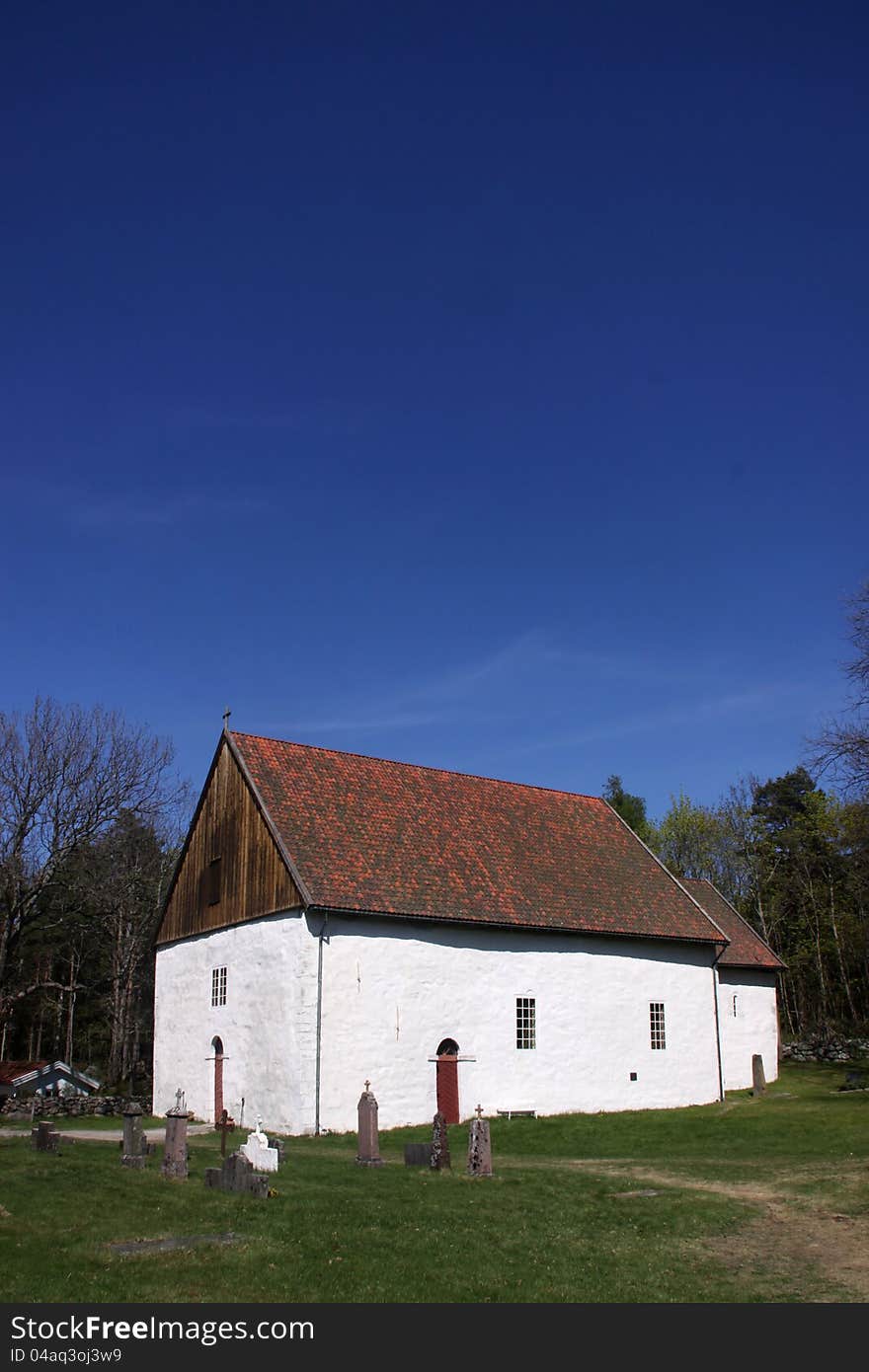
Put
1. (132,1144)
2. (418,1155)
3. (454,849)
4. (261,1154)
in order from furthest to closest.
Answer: (454,849), (418,1155), (132,1144), (261,1154)

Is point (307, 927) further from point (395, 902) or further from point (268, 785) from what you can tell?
point (268, 785)

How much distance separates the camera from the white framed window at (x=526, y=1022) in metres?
31.5

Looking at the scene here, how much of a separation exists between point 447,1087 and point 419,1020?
6.80ft

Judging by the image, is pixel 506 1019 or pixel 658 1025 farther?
pixel 658 1025

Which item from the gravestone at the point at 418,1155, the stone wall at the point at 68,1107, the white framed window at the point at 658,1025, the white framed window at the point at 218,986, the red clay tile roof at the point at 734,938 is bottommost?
the stone wall at the point at 68,1107

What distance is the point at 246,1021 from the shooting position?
2980 cm

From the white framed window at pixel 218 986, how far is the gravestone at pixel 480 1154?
14.3 metres

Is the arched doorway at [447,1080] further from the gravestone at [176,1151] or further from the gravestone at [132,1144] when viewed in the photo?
the gravestone at [176,1151]

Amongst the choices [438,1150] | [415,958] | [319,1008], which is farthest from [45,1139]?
[415,958]

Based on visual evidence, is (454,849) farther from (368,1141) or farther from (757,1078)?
(368,1141)

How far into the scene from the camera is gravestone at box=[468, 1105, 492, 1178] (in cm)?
1845

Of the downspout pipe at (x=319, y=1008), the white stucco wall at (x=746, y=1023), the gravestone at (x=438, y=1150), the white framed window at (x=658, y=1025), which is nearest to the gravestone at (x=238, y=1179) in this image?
the gravestone at (x=438, y=1150)

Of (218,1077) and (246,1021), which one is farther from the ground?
(246,1021)

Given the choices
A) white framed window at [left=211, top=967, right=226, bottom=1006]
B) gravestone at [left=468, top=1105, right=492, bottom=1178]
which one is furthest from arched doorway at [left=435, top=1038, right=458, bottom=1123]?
gravestone at [left=468, top=1105, right=492, bottom=1178]
